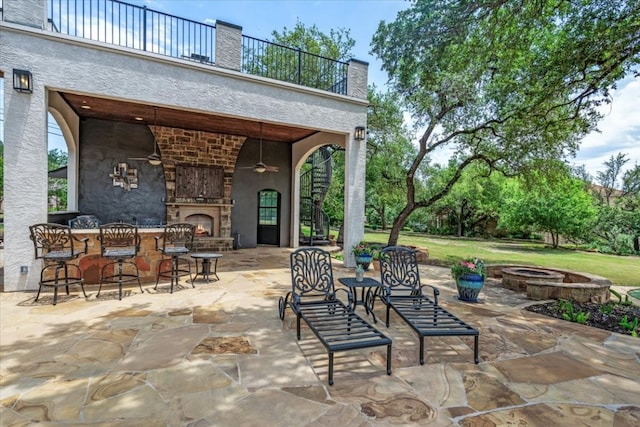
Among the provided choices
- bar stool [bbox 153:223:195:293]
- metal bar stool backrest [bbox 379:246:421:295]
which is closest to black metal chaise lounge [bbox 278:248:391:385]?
metal bar stool backrest [bbox 379:246:421:295]

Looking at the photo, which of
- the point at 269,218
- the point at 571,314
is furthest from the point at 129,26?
the point at 571,314

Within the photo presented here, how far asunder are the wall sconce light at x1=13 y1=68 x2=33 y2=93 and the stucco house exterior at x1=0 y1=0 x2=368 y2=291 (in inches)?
2.1

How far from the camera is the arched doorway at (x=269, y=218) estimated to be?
11.6 metres

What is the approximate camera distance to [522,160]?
28.1ft

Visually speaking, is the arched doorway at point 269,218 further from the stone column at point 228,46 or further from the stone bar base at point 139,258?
the stone bar base at point 139,258

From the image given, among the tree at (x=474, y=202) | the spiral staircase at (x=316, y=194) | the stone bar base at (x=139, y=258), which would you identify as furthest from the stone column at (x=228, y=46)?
the tree at (x=474, y=202)

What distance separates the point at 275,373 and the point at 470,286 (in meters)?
3.69

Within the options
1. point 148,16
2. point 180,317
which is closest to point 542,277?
point 180,317

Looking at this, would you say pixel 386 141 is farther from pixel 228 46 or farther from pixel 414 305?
pixel 414 305

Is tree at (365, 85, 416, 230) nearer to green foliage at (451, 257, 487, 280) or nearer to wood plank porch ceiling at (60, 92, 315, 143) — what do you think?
wood plank porch ceiling at (60, 92, 315, 143)

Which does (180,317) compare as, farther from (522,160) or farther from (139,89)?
(522,160)

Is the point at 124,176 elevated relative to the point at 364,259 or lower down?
elevated

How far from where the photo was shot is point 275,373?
2.73 metres

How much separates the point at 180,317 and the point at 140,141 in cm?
713
